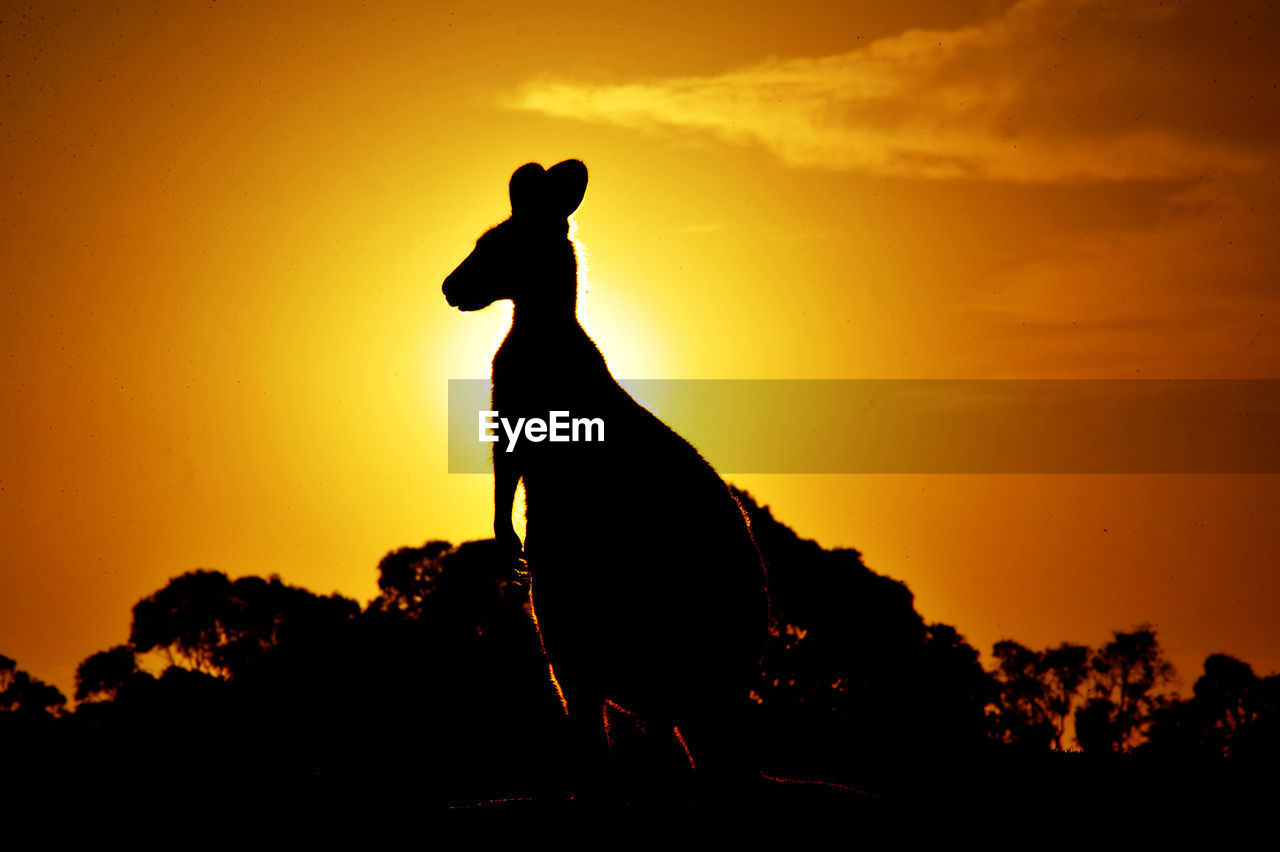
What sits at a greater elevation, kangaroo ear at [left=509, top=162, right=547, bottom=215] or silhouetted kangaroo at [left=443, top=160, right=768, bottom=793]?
kangaroo ear at [left=509, top=162, right=547, bottom=215]

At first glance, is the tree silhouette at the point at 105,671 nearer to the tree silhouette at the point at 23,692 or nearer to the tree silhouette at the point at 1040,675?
the tree silhouette at the point at 23,692

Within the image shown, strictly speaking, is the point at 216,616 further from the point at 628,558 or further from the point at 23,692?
the point at 628,558

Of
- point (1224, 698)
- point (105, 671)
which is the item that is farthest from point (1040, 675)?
point (105, 671)

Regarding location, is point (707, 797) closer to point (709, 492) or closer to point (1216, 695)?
point (709, 492)

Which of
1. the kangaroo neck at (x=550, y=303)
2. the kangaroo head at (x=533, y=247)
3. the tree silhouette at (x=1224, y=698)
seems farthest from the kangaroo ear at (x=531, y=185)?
the tree silhouette at (x=1224, y=698)

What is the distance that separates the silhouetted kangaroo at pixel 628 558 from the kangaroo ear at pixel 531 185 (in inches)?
1.0

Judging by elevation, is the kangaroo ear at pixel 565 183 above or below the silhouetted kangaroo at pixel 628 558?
above

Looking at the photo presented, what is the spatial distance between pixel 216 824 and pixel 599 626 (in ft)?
11.1

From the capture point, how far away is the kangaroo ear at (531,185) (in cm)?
797

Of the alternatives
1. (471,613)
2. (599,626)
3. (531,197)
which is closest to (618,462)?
(599,626)

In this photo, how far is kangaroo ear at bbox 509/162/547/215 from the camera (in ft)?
26.2

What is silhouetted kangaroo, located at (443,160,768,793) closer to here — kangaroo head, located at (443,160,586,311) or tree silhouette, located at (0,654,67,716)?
kangaroo head, located at (443,160,586,311)

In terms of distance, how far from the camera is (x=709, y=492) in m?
7.58

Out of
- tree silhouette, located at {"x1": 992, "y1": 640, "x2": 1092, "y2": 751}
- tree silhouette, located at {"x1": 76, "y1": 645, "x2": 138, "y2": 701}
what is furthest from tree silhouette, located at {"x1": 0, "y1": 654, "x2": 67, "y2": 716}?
tree silhouette, located at {"x1": 992, "y1": 640, "x2": 1092, "y2": 751}
